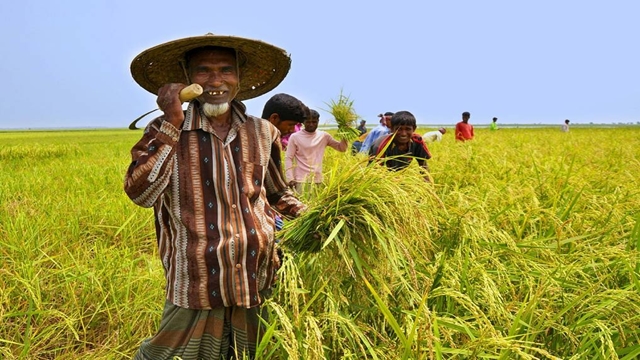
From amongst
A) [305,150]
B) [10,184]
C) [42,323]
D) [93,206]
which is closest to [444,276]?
[42,323]

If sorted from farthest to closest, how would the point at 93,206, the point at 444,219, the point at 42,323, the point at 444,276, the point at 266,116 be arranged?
the point at 93,206 → the point at 266,116 → the point at 42,323 → the point at 444,219 → the point at 444,276

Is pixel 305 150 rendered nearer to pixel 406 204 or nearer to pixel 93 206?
pixel 93 206

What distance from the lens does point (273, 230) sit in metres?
1.53

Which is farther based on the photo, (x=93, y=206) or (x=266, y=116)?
(x=93, y=206)

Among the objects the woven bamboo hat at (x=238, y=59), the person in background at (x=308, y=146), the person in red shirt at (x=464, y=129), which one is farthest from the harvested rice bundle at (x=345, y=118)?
the person in red shirt at (x=464, y=129)

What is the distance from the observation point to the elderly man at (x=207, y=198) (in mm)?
1328

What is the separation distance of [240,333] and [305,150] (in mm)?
2499

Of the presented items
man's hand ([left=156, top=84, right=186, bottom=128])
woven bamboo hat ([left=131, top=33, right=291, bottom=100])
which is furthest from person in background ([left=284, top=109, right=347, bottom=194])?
man's hand ([left=156, top=84, right=186, bottom=128])

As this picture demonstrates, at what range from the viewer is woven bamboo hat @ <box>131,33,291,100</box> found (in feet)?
4.69

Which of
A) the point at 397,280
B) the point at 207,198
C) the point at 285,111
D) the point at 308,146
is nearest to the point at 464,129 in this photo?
the point at 308,146

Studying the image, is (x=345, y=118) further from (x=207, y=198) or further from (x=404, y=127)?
(x=207, y=198)

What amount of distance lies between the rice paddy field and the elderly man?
0.45 feet

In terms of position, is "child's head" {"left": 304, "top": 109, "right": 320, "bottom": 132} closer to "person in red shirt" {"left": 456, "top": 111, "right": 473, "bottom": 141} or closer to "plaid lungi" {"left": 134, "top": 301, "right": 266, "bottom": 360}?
"plaid lungi" {"left": 134, "top": 301, "right": 266, "bottom": 360}

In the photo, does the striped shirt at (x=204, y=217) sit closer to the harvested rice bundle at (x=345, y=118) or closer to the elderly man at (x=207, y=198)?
the elderly man at (x=207, y=198)
